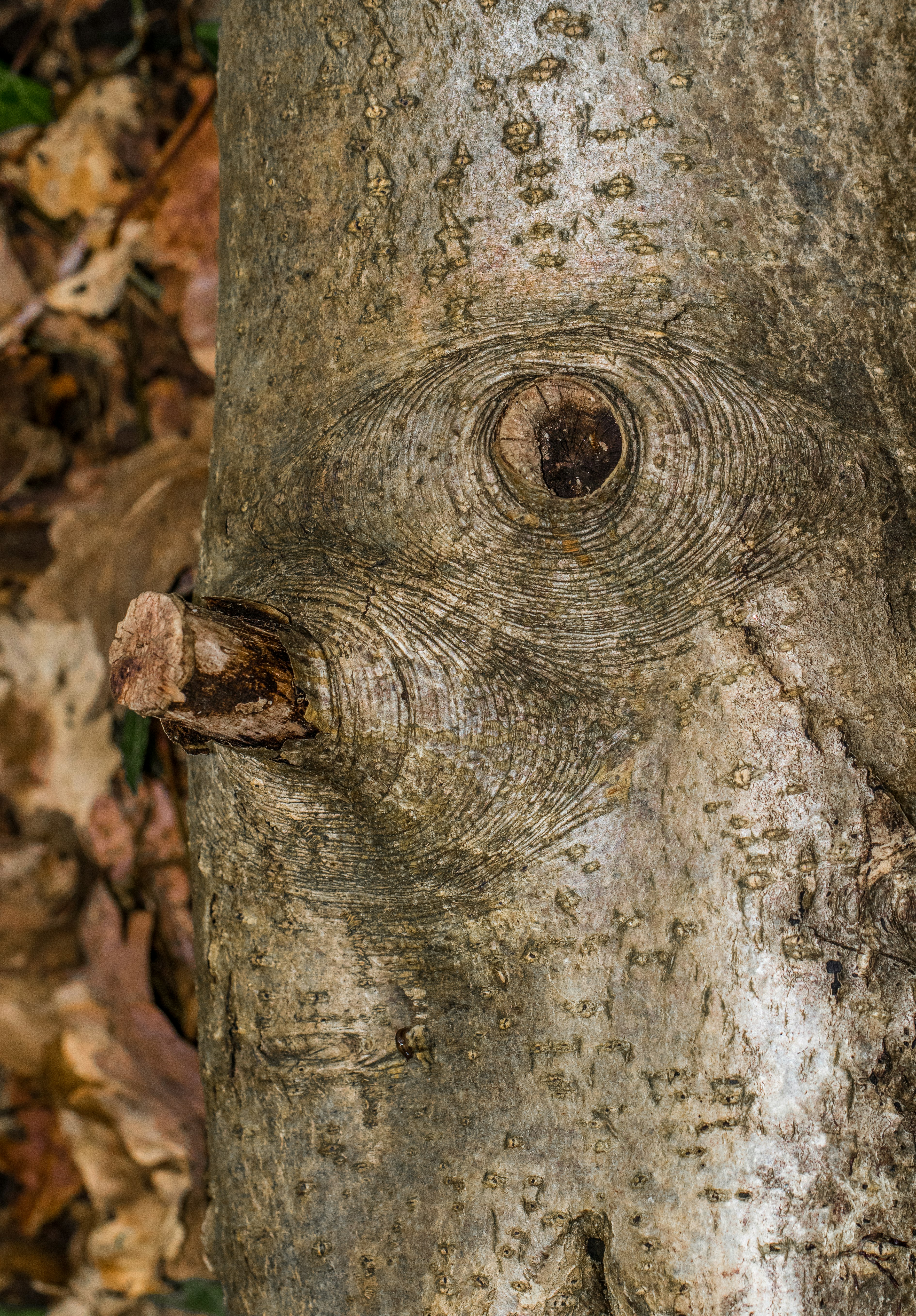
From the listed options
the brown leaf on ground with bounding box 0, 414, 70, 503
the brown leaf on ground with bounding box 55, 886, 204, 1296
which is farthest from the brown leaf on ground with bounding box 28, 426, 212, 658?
the brown leaf on ground with bounding box 55, 886, 204, 1296

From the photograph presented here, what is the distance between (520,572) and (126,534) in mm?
1224

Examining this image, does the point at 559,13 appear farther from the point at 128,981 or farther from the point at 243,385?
the point at 128,981

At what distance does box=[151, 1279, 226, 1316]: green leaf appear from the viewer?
1.91 m

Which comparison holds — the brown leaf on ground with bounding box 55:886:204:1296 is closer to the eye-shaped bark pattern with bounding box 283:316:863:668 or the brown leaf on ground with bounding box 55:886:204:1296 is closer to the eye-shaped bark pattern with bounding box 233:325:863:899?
the eye-shaped bark pattern with bounding box 233:325:863:899

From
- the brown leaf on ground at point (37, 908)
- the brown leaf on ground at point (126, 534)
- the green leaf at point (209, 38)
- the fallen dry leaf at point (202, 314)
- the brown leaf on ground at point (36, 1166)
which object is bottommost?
the brown leaf on ground at point (36, 1166)

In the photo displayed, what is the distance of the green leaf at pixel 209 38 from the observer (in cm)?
181

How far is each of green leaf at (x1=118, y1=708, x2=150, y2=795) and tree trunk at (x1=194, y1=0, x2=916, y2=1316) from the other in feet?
2.87

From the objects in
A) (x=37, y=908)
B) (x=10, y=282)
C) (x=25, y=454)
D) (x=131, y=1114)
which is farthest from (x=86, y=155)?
(x=131, y=1114)

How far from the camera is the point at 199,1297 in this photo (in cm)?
192

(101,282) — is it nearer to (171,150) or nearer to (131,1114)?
(171,150)

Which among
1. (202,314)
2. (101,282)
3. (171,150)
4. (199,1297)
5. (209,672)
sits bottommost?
(199,1297)

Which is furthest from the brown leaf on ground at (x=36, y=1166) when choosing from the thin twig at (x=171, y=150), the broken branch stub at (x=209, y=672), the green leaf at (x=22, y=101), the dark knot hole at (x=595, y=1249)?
the green leaf at (x=22, y=101)

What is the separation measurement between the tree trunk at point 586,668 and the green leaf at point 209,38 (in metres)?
0.92

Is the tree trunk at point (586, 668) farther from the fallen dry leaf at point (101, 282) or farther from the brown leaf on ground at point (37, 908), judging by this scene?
the brown leaf on ground at point (37, 908)
